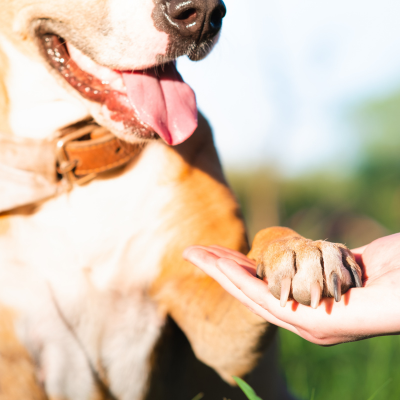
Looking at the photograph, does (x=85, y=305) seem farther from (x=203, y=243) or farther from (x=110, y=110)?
(x=110, y=110)

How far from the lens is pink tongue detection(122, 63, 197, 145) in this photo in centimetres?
193

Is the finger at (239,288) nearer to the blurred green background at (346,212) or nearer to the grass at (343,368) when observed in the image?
the blurred green background at (346,212)

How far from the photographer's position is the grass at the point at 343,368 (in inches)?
110

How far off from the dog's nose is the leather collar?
0.51 m

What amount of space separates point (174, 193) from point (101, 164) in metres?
0.33

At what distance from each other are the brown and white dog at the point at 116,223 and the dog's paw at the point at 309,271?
10.3 inches

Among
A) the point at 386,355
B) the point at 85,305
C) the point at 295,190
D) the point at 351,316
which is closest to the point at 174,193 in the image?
the point at 85,305

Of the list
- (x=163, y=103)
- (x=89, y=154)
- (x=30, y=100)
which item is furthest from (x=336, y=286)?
(x=30, y=100)

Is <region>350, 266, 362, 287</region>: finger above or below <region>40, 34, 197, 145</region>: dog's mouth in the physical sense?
below

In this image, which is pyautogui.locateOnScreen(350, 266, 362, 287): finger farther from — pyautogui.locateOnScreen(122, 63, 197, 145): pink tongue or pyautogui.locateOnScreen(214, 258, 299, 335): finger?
pyautogui.locateOnScreen(122, 63, 197, 145): pink tongue

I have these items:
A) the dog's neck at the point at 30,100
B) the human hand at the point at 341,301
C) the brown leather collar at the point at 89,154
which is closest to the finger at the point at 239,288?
the human hand at the point at 341,301

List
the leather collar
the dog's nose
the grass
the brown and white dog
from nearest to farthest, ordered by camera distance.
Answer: the dog's nose, the brown and white dog, the leather collar, the grass

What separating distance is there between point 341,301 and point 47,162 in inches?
49.3

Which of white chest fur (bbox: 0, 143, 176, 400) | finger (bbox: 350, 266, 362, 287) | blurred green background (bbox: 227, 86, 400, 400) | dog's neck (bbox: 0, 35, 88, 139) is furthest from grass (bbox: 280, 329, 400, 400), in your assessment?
dog's neck (bbox: 0, 35, 88, 139)
